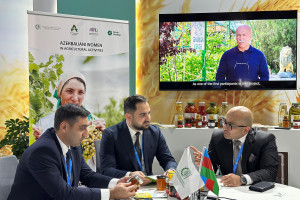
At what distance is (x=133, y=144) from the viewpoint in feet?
10.1

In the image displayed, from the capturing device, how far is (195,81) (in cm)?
484

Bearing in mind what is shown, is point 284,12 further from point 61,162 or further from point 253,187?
point 61,162

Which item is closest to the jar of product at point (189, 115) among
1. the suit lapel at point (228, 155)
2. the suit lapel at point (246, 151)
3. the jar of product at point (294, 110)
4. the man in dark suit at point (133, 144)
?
the jar of product at point (294, 110)

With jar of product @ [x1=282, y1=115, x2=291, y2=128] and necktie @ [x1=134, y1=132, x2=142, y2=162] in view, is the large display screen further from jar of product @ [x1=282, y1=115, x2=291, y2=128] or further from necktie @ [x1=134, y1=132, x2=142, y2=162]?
necktie @ [x1=134, y1=132, x2=142, y2=162]

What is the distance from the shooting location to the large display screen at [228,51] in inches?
184

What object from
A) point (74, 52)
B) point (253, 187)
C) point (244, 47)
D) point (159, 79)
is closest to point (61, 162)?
point (253, 187)

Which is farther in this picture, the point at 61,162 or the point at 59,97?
the point at 59,97

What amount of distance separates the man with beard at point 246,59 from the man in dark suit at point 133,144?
6.43ft

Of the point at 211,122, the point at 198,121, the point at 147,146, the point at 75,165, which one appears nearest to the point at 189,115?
the point at 198,121

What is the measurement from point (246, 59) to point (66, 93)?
231 centimetres

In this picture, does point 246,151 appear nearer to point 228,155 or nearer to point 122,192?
point 228,155

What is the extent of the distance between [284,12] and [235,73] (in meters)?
0.95

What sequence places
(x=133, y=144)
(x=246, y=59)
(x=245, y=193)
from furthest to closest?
(x=246, y=59) → (x=133, y=144) → (x=245, y=193)

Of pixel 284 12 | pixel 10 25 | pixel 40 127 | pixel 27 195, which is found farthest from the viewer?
pixel 10 25
